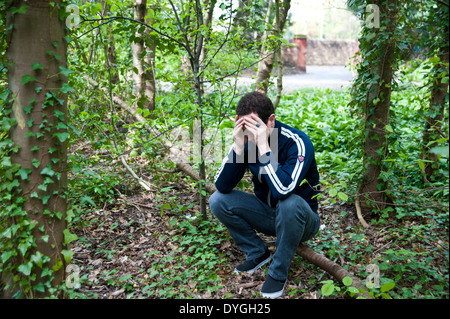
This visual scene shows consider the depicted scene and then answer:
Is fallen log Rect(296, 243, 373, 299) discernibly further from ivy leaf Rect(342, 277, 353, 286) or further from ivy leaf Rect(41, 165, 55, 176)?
ivy leaf Rect(41, 165, 55, 176)

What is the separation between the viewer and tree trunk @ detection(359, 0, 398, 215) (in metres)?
3.22

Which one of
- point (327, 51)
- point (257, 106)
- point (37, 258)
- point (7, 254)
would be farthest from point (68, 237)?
point (327, 51)

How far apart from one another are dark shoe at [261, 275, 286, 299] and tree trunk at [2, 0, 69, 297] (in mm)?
1377

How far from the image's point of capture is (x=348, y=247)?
3100mm

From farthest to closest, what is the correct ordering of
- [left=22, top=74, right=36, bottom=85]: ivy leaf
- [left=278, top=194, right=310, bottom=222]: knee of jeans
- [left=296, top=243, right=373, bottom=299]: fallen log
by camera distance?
[left=278, top=194, right=310, bottom=222]: knee of jeans, [left=296, top=243, right=373, bottom=299]: fallen log, [left=22, top=74, right=36, bottom=85]: ivy leaf

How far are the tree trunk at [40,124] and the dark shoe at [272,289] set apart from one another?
54.2 inches

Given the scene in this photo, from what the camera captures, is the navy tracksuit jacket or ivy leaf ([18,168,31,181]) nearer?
ivy leaf ([18,168,31,181])

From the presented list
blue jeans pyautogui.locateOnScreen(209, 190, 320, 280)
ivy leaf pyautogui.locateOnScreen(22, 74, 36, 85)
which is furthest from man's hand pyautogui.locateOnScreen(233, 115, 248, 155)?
ivy leaf pyautogui.locateOnScreen(22, 74, 36, 85)

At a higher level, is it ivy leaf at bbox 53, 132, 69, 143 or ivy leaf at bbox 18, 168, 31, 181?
ivy leaf at bbox 53, 132, 69, 143

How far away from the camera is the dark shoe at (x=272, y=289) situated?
259cm

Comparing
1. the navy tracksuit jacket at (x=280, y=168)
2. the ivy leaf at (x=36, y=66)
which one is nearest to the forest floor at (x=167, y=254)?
the navy tracksuit jacket at (x=280, y=168)

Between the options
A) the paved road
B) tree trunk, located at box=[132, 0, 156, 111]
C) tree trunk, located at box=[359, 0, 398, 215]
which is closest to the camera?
tree trunk, located at box=[359, 0, 398, 215]

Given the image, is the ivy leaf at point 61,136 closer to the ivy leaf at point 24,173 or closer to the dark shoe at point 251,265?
the ivy leaf at point 24,173
